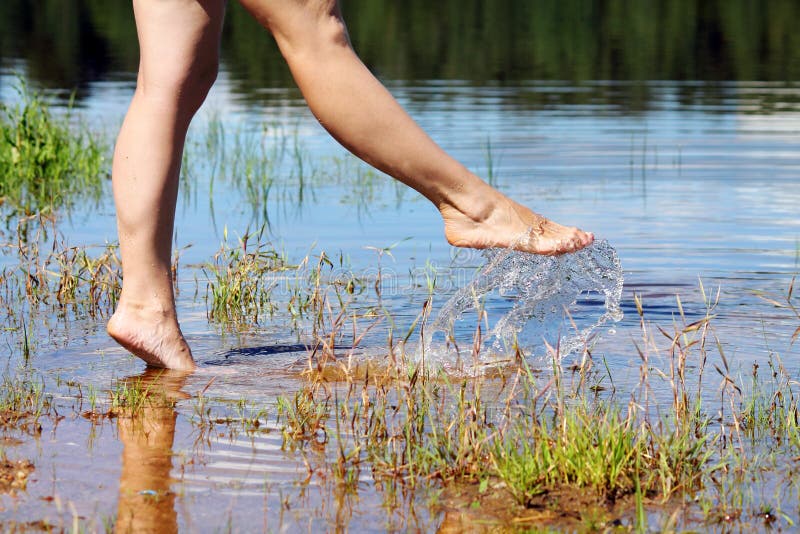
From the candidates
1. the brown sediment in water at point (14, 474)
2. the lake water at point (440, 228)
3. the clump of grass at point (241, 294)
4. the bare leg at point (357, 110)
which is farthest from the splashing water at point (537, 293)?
the brown sediment in water at point (14, 474)

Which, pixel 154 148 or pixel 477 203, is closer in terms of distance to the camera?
pixel 154 148

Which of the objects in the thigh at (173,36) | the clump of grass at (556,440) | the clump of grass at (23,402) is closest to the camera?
the clump of grass at (556,440)

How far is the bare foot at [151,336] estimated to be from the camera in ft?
12.8

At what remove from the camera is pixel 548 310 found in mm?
4781

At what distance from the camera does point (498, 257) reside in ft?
14.3

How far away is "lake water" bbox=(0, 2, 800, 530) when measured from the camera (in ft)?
9.79

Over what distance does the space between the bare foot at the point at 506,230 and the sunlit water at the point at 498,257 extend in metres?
0.21

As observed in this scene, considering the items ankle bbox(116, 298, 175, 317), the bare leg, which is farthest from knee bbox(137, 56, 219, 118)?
ankle bbox(116, 298, 175, 317)

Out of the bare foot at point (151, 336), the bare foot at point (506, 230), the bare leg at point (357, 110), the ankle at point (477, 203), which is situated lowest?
the bare foot at point (151, 336)

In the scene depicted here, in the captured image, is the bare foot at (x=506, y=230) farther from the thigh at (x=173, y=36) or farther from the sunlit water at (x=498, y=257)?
the thigh at (x=173, y=36)

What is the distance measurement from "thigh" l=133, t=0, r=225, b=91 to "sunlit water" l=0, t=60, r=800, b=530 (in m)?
0.90

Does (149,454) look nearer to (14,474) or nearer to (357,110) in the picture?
(14,474)

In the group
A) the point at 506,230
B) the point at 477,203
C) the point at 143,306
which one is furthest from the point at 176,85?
the point at 506,230

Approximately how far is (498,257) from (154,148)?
1214 millimetres
